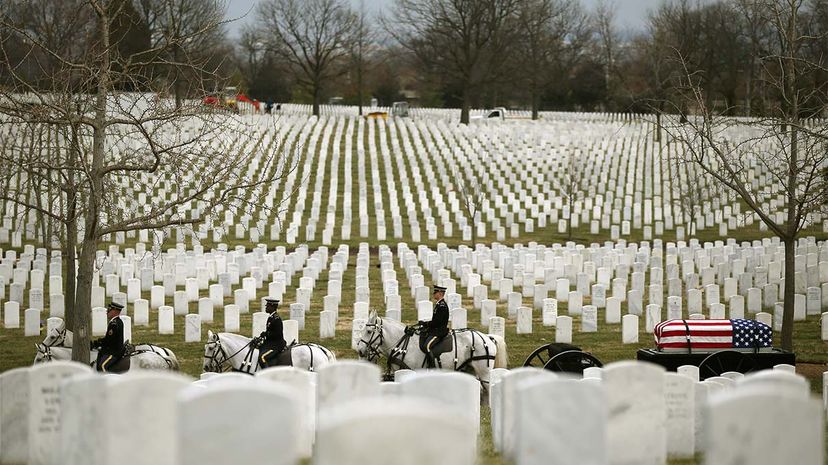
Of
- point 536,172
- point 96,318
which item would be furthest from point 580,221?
point 96,318

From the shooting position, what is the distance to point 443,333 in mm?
13844


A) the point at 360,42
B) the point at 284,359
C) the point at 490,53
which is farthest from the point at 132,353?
the point at 360,42

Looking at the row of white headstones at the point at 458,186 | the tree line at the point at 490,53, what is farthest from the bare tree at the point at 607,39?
the row of white headstones at the point at 458,186

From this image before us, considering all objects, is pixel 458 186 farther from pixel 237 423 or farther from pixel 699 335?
pixel 237 423

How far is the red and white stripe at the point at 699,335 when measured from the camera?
46.2 ft

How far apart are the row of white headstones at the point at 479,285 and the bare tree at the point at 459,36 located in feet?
124

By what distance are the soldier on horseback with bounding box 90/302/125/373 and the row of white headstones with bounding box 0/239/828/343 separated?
13.7ft

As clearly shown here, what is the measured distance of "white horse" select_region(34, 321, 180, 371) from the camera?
1364cm

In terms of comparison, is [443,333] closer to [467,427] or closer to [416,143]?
[467,427]

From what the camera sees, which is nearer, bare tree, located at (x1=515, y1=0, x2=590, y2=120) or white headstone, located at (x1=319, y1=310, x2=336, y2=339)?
white headstone, located at (x1=319, y1=310, x2=336, y2=339)

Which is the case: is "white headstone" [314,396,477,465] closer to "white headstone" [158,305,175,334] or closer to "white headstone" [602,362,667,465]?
"white headstone" [602,362,667,465]

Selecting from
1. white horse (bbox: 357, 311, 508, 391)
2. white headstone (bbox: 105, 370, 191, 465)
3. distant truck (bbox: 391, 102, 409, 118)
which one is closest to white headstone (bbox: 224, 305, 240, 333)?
white horse (bbox: 357, 311, 508, 391)

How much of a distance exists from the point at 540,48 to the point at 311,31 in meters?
16.4

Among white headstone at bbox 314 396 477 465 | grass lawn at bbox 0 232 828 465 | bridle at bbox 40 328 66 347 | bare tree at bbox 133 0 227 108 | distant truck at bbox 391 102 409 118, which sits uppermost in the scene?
distant truck at bbox 391 102 409 118
